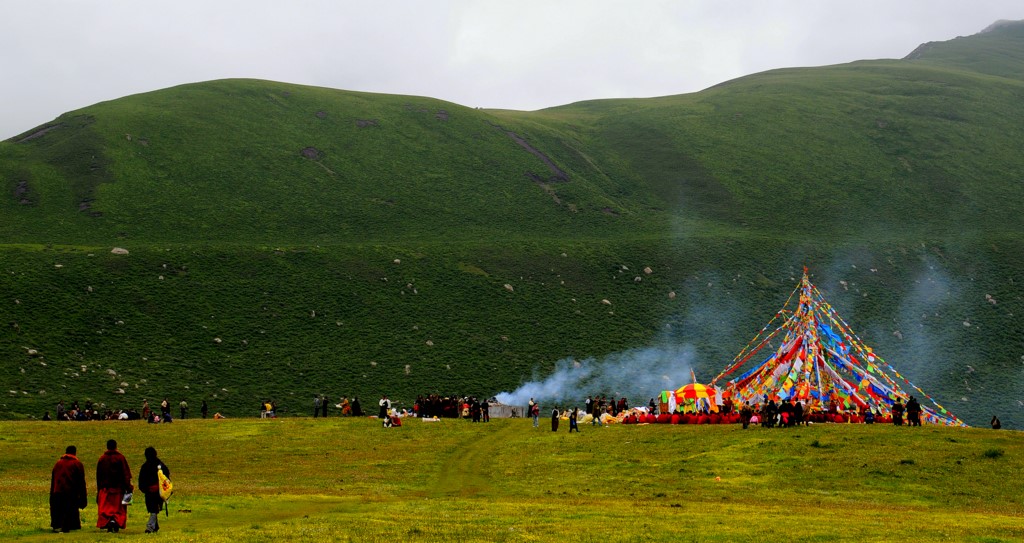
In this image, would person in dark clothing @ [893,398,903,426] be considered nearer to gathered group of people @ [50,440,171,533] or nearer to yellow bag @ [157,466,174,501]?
yellow bag @ [157,466,174,501]

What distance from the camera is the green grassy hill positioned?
93.6 m

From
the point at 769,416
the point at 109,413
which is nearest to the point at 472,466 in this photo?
the point at 769,416

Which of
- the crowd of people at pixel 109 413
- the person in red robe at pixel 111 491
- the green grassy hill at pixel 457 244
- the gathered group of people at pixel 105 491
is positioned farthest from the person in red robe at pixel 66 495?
the green grassy hill at pixel 457 244

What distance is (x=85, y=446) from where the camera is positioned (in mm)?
54906

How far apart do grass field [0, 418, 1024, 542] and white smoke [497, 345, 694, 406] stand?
21824 mm

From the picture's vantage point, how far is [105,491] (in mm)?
27109

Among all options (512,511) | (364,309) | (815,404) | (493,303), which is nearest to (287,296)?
(364,309)

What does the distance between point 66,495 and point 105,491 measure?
106cm

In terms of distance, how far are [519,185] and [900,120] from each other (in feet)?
268

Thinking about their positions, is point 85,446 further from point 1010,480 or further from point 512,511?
point 1010,480

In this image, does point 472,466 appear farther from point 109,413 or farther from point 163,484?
point 109,413

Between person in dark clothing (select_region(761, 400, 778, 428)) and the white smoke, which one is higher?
the white smoke

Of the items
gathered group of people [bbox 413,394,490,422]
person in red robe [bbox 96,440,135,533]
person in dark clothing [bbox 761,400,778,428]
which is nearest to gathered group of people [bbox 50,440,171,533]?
person in red robe [bbox 96,440,135,533]

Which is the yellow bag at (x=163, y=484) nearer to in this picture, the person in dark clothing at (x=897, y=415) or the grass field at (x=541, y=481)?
the grass field at (x=541, y=481)
